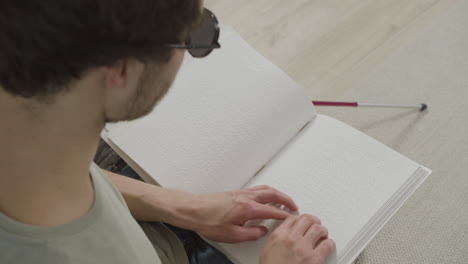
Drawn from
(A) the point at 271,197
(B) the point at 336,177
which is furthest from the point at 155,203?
(B) the point at 336,177

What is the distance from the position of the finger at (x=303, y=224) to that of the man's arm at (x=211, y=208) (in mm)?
31

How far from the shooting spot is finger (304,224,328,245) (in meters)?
0.77

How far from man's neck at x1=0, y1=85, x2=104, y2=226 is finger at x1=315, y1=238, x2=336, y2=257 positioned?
409mm

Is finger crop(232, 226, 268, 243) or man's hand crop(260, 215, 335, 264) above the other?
man's hand crop(260, 215, 335, 264)

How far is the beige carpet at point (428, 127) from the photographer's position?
1148 millimetres

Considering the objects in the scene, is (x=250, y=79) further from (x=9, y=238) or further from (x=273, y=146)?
(x=9, y=238)

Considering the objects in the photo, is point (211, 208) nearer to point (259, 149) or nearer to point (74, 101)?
point (259, 149)

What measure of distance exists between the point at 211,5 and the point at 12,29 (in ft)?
4.32

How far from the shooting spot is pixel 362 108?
1387mm

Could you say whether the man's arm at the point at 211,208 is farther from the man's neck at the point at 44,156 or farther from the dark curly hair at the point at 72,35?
the dark curly hair at the point at 72,35

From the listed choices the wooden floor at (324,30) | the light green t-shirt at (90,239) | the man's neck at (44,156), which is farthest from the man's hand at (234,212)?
the wooden floor at (324,30)

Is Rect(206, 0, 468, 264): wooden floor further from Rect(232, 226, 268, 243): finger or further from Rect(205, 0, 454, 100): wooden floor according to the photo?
Rect(232, 226, 268, 243): finger

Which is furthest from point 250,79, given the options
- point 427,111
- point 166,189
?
point 427,111

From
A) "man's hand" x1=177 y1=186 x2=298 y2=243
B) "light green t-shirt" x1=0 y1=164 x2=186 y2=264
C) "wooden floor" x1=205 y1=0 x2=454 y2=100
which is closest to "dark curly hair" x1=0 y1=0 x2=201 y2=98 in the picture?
"light green t-shirt" x1=0 y1=164 x2=186 y2=264
